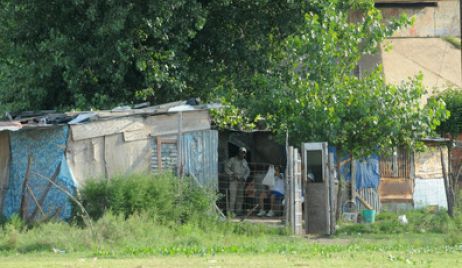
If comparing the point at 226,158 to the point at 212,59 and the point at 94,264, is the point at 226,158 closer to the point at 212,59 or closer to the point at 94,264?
the point at 212,59

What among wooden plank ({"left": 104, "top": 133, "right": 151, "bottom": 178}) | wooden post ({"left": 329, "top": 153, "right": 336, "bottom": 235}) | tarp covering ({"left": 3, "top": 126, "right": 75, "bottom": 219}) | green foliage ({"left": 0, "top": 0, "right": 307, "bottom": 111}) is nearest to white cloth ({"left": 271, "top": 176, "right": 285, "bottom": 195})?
green foliage ({"left": 0, "top": 0, "right": 307, "bottom": 111})

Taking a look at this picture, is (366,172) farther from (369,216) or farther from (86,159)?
(86,159)

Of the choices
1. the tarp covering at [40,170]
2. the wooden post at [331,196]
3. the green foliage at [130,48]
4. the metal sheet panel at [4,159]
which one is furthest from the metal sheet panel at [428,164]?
the metal sheet panel at [4,159]

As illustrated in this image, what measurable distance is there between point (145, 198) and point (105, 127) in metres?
1.89

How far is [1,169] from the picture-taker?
18.8 meters

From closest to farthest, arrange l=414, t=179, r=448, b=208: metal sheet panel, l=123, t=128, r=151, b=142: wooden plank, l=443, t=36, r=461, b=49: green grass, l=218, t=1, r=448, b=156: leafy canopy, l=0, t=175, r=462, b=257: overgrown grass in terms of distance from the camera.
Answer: l=0, t=175, r=462, b=257: overgrown grass < l=123, t=128, r=151, b=142: wooden plank < l=218, t=1, r=448, b=156: leafy canopy < l=414, t=179, r=448, b=208: metal sheet panel < l=443, t=36, r=461, b=49: green grass

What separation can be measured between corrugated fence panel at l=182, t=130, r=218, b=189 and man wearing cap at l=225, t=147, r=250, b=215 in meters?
1.41

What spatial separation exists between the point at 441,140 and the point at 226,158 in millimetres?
5690

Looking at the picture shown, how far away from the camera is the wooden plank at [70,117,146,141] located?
18.1 m

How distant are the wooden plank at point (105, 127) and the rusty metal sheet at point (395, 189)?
843cm

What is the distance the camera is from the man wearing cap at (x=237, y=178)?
72.0 feet

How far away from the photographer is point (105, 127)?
18578 millimetres

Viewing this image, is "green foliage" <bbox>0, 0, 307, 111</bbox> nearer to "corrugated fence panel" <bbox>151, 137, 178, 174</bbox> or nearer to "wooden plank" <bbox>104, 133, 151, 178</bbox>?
"corrugated fence panel" <bbox>151, 137, 178, 174</bbox>

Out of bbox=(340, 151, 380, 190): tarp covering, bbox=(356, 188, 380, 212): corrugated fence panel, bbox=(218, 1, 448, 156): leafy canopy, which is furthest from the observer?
bbox=(356, 188, 380, 212): corrugated fence panel
